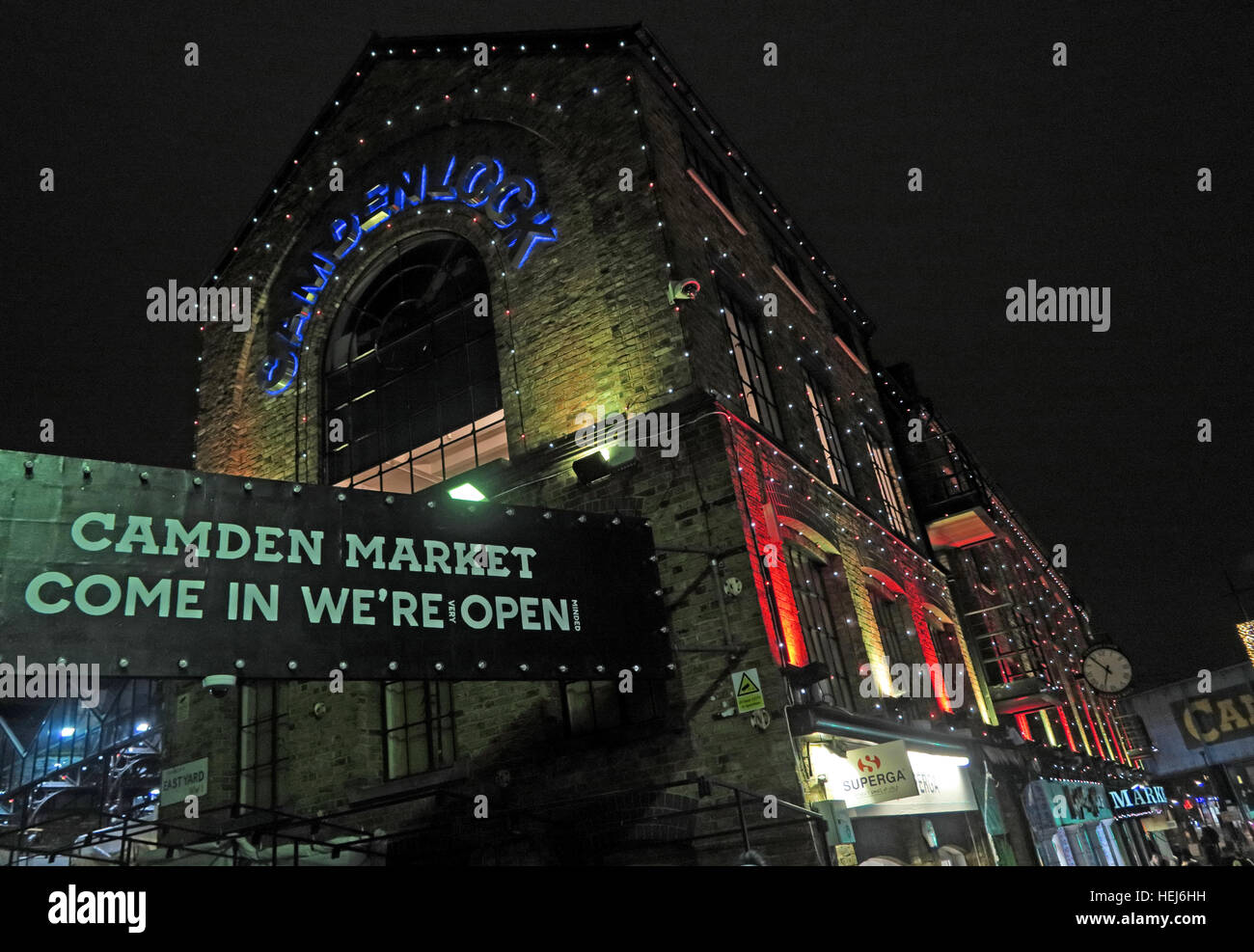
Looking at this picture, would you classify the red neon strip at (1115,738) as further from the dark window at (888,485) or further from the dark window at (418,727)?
the dark window at (418,727)

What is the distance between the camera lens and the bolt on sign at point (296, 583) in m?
5.14

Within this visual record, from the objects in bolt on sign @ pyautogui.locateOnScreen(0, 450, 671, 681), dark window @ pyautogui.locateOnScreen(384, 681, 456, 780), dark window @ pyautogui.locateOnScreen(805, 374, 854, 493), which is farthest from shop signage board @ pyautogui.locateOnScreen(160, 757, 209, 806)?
dark window @ pyautogui.locateOnScreen(805, 374, 854, 493)

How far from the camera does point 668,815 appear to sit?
799 cm

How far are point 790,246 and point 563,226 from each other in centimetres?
651

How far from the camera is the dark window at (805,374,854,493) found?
47.4ft

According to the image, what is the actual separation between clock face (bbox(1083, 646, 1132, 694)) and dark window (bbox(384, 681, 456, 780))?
13.5 m

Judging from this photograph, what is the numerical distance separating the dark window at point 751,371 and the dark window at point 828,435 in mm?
1608

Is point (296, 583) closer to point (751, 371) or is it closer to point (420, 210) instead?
point (751, 371)

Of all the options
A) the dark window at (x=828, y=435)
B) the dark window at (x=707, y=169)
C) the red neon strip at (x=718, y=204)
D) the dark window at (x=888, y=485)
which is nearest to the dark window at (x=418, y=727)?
the dark window at (x=828, y=435)

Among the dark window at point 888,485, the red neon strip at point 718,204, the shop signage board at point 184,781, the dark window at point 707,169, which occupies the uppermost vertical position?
the dark window at point 707,169

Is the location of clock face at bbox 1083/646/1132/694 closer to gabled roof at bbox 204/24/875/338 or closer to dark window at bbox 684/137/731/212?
gabled roof at bbox 204/24/875/338

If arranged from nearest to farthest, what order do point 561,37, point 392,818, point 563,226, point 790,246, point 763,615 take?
1. point 763,615
2. point 392,818
3. point 563,226
4. point 561,37
5. point 790,246
